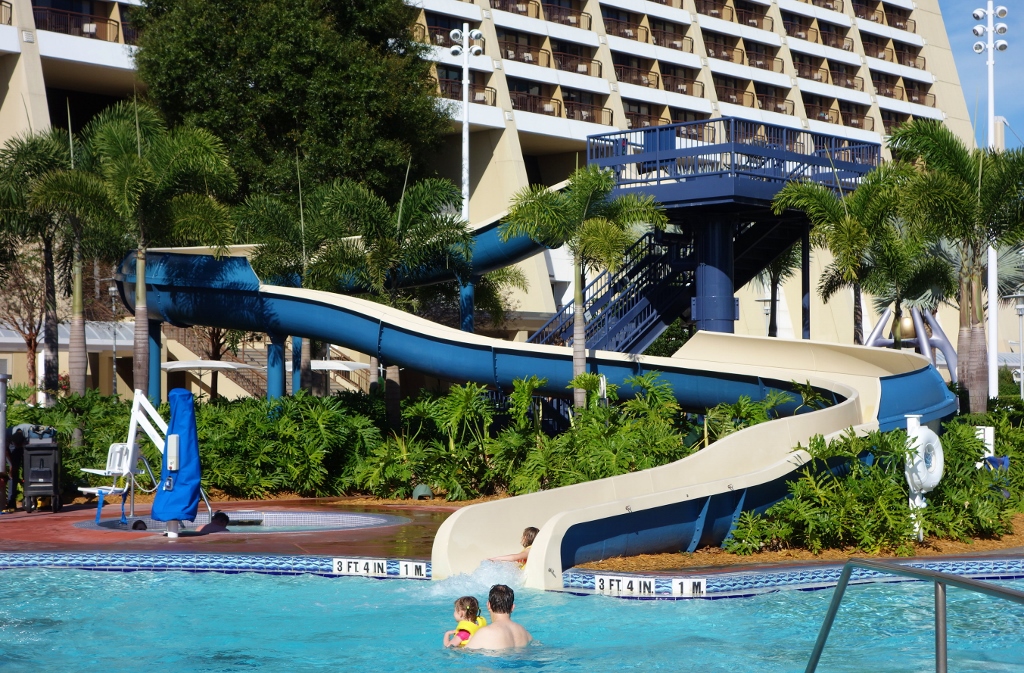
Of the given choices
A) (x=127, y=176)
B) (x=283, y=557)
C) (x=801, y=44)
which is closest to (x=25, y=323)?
(x=127, y=176)

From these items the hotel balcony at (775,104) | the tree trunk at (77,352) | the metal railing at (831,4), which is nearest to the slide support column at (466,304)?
the tree trunk at (77,352)

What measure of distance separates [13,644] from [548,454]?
8.48m

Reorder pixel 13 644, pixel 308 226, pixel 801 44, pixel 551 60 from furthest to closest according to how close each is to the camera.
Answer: pixel 801 44 < pixel 551 60 < pixel 308 226 < pixel 13 644

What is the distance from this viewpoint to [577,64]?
51.7 meters

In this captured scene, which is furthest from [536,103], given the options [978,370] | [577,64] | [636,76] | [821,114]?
[978,370]

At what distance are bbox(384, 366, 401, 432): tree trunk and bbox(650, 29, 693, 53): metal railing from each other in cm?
3874

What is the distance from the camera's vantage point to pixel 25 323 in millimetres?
32750

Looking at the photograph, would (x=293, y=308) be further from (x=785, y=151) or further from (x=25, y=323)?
(x=25, y=323)

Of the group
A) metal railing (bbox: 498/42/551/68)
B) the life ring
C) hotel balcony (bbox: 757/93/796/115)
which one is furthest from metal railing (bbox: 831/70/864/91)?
the life ring

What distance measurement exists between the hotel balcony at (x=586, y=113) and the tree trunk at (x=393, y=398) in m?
32.8

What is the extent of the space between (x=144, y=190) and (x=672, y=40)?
41092mm

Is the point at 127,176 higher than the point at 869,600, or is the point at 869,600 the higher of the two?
the point at 127,176

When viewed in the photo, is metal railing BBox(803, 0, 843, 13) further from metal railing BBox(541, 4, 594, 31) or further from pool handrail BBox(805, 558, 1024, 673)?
pool handrail BBox(805, 558, 1024, 673)

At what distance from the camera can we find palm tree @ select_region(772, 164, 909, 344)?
1948 cm
